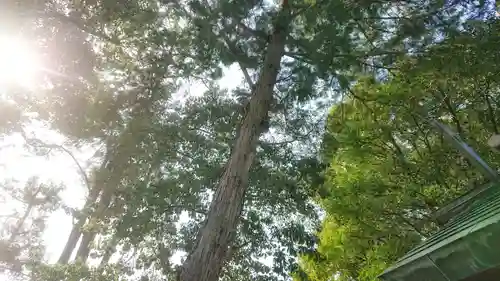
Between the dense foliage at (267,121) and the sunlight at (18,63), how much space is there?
0.31 metres

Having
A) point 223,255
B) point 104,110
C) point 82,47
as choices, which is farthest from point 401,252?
point 82,47

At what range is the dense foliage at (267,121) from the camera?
5.79 m

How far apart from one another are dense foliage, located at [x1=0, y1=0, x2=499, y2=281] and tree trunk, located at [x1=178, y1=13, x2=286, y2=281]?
2 cm

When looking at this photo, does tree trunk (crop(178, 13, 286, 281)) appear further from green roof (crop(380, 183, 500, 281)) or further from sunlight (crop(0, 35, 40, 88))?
sunlight (crop(0, 35, 40, 88))

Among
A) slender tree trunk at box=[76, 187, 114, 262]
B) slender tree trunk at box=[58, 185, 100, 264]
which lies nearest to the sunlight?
slender tree trunk at box=[58, 185, 100, 264]

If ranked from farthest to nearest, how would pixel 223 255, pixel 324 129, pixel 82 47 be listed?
pixel 82 47 < pixel 324 129 < pixel 223 255

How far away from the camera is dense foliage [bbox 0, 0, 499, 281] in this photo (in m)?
5.79

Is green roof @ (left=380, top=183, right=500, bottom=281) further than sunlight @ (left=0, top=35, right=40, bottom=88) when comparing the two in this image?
No

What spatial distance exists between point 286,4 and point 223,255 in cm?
452

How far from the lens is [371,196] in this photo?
239 inches

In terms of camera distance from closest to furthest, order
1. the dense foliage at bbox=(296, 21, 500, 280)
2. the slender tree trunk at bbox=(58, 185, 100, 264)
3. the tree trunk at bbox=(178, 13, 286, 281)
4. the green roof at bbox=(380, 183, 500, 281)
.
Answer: the green roof at bbox=(380, 183, 500, 281) → the tree trunk at bbox=(178, 13, 286, 281) → the dense foliage at bbox=(296, 21, 500, 280) → the slender tree trunk at bbox=(58, 185, 100, 264)

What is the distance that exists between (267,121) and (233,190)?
147 cm

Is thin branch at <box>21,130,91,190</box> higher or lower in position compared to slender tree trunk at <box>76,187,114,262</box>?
higher

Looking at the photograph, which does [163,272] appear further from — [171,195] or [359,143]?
[359,143]
